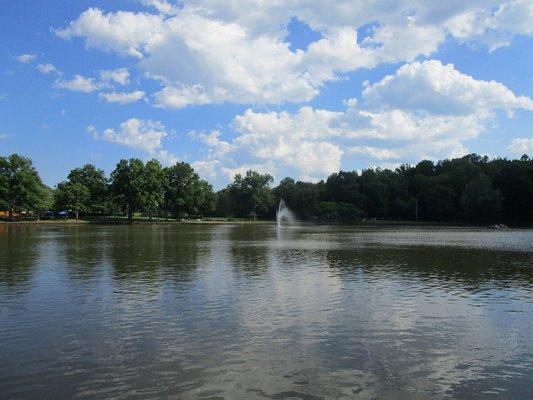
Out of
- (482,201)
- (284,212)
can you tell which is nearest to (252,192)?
(284,212)

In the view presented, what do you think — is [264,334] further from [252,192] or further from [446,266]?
[252,192]

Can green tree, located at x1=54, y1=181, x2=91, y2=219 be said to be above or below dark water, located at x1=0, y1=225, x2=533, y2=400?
above

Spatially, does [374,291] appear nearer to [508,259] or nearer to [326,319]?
[326,319]

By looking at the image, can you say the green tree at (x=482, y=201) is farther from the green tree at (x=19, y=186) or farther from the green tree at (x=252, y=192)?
the green tree at (x=19, y=186)

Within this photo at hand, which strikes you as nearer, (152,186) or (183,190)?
(152,186)

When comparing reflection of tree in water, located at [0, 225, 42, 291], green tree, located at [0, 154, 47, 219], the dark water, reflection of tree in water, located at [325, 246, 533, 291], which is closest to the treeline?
green tree, located at [0, 154, 47, 219]

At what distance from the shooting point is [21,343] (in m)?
12.4

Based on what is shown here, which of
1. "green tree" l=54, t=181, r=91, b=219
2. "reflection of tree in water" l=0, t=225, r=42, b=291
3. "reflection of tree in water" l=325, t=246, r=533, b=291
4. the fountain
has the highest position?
"green tree" l=54, t=181, r=91, b=219

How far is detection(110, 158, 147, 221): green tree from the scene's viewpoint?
402 feet

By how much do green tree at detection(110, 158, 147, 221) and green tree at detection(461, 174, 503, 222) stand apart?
86909mm

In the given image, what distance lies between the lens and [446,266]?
29.9 m

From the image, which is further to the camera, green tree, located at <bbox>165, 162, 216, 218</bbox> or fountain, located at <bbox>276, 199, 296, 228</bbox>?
fountain, located at <bbox>276, 199, 296, 228</bbox>

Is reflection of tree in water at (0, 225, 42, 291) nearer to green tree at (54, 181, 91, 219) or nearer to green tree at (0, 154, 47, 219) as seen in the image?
green tree at (0, 154, 47, 219)

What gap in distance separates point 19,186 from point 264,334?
367 ft
